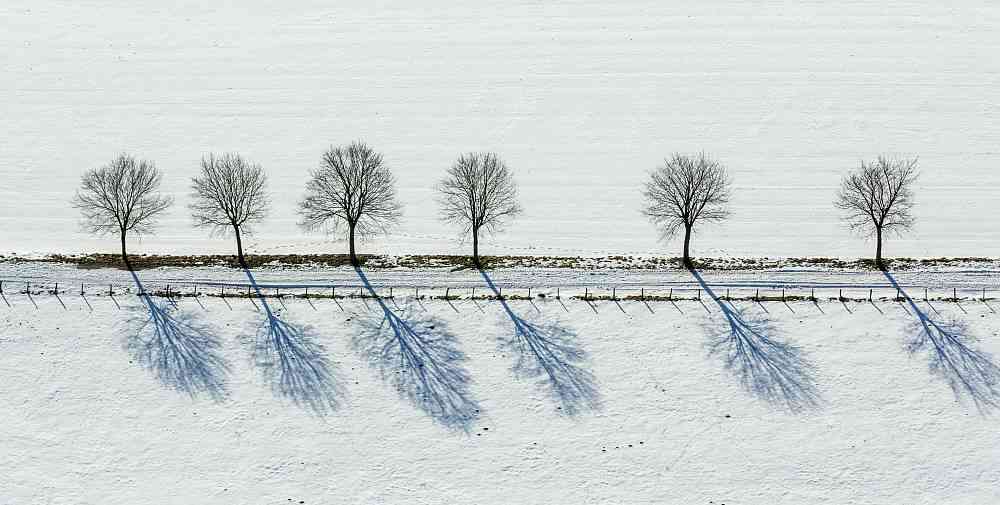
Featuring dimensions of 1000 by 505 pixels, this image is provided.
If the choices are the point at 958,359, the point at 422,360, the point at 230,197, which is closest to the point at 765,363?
the point at 958,359

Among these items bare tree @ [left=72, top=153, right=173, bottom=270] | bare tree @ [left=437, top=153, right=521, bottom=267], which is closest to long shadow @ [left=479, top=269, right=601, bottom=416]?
bare tree @ [left=437, top=153, right=521, bottom=267]

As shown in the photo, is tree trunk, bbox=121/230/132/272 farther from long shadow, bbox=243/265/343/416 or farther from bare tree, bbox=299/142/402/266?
long shadow, bbox=243/265/343/416

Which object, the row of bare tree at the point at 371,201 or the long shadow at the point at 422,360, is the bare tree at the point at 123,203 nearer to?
the row of bare tree at the point at 371,201

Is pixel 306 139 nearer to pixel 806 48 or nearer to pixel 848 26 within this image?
pixel 806 48

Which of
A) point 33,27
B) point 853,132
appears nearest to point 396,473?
point 853,132

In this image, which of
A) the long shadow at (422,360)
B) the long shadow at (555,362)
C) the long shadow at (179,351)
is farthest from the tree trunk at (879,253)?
the long shadow at (179,351)

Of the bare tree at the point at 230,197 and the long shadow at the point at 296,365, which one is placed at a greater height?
the bare tree at the point at 230,197

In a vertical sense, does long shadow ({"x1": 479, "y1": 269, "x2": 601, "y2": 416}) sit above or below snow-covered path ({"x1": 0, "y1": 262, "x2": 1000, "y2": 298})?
below

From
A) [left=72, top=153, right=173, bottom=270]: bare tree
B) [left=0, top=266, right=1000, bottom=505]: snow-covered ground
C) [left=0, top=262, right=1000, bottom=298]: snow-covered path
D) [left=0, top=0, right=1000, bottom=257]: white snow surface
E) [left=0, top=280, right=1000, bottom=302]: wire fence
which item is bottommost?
[left=0, top=266, right=1000, bottom=505]: snow-covered ground
